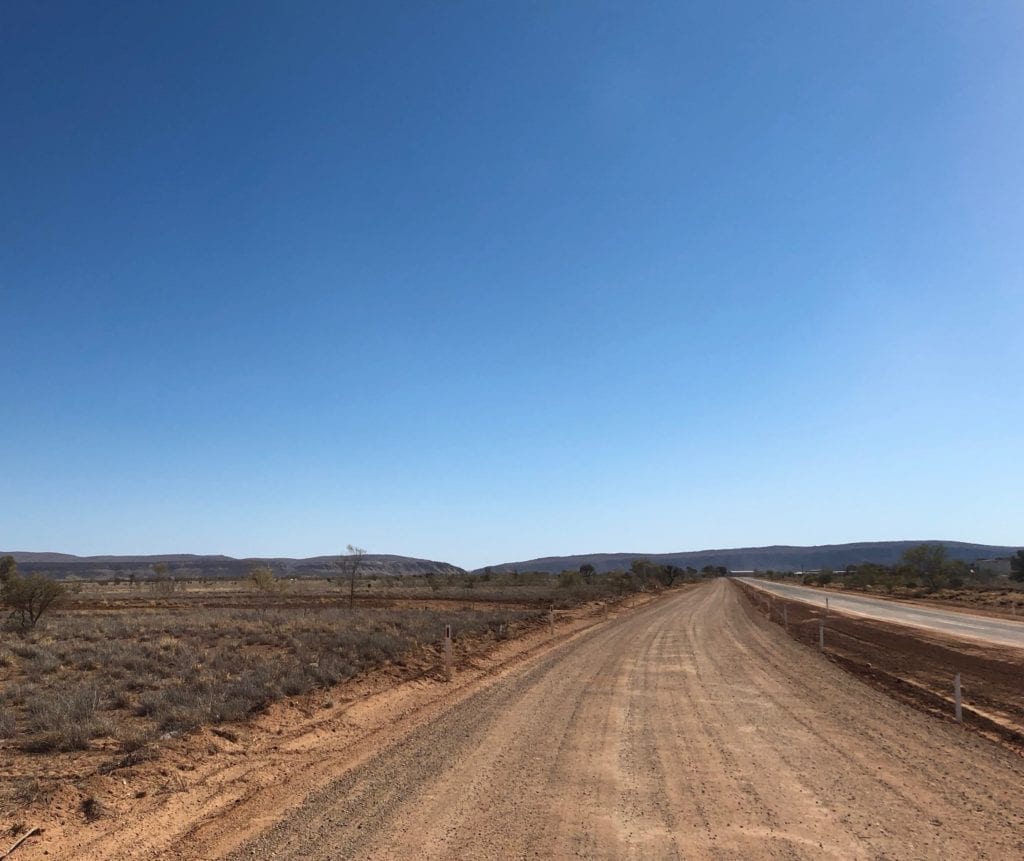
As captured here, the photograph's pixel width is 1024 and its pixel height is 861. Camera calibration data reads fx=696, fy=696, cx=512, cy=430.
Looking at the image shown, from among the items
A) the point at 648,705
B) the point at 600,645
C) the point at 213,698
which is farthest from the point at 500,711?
the point at 600,645

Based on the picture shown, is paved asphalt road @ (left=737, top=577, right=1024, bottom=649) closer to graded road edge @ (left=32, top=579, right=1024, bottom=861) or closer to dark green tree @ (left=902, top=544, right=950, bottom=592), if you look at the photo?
graded road edge @ (left=32, top=579, right=1024, bottom=861)

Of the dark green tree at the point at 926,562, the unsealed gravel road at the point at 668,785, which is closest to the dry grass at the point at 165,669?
the unsealed gravel road at the point at 668,785

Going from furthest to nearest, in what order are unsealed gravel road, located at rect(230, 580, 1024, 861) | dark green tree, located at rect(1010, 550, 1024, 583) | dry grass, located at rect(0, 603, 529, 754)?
1. dark green tree, located at rect(1010, 550, 1024, 583)
2. dry grass, located at rect(0, 603, 529, 754)
3. unsealed gravel road, located at rect(230, 580, 1024, 861)

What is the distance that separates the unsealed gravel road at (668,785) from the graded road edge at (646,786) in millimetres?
28

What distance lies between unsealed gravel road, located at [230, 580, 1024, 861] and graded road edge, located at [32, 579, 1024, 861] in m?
0.03

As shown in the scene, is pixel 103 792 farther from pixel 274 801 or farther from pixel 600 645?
pixel 600 645

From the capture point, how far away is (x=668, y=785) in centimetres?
790

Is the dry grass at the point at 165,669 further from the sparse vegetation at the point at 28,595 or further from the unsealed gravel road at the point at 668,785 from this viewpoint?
the sparse vegetation at the point at 28,595

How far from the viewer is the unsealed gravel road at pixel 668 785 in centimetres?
616

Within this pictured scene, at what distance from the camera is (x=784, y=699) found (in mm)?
13742

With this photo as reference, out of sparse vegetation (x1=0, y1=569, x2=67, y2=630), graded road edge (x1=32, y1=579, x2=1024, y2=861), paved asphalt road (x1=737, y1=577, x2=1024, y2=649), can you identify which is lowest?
paved asphalt road (x1=737, y1=577, x2=1024, y2=649)

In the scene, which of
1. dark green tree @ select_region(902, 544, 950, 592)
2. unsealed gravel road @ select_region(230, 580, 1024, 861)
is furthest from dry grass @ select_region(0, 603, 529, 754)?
dark green tree @ select_region(902, 544, 950, 592)

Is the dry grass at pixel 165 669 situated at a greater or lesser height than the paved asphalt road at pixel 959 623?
greater

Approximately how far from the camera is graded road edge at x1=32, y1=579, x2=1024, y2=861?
6.18m
